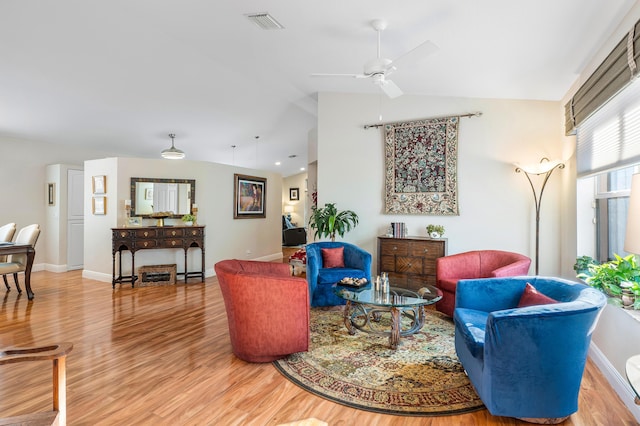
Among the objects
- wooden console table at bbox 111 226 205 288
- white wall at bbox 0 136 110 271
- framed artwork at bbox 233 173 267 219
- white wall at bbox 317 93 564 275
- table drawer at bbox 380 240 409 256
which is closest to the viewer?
white wall at bbox 317 93 564 275

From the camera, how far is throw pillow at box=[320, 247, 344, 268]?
15.0ft

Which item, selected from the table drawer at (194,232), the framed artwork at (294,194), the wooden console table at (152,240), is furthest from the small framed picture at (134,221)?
the framed artwork at (294,194)

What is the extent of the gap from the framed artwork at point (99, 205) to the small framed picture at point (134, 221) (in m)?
0.54

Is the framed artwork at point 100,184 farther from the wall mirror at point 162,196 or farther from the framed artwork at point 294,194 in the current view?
the framed artwork at point 294,194

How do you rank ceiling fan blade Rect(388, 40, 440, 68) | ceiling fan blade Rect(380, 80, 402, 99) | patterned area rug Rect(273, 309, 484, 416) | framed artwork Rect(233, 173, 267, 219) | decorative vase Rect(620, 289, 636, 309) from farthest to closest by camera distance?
Answer: framed artwork Rect(233, 173, 267, 219), ceiling fan blade Rect(380, 80, 402, 99), ceiling fan blade Rect(388, 40, 440, 68), decorative vase Rect(620, 289, 636, 309), patterned area rug Rect(273, 309, 484, 416)

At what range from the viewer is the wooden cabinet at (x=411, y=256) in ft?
14.9

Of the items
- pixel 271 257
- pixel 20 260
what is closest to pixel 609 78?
pixel 271 257

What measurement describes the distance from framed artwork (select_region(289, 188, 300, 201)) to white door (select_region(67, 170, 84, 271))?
7.13 meters

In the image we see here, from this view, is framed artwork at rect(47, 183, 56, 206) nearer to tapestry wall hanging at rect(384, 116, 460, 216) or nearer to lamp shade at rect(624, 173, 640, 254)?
tapestry wall hanging at rect(384, 116, 460, 216)

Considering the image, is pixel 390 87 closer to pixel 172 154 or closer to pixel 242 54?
pixel 242 54

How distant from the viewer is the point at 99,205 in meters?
5.95

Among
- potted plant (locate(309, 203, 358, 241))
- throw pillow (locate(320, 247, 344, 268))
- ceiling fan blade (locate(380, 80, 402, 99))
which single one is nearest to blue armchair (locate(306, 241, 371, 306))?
throw pillow (locate(320, 247, 344, 268))

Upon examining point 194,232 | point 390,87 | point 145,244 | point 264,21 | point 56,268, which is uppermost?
point 264,21

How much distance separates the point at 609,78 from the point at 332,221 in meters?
3.45
